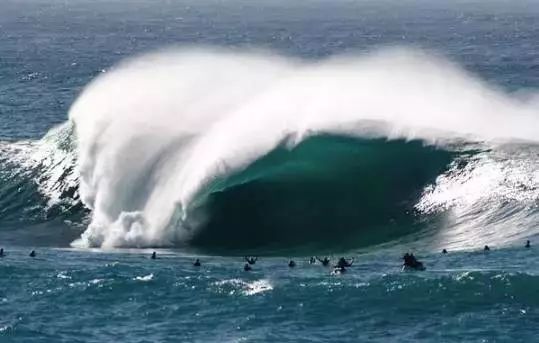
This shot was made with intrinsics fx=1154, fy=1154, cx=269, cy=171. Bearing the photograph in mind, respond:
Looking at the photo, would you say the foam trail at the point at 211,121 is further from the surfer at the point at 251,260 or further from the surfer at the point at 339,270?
the surfer at the point at 339,270

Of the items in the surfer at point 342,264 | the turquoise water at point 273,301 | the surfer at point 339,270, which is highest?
the surfer at point 342,264

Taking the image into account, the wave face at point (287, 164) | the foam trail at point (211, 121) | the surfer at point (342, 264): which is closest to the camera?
the surfer at point (342, 264)

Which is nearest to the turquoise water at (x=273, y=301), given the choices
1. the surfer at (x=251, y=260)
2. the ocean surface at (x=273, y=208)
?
the ocean surface at (x=273, y=208)

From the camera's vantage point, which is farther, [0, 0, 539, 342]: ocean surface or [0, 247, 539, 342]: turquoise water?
[0, 0, 539, 342]: ocean surface

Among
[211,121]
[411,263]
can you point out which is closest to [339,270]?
[411,263]

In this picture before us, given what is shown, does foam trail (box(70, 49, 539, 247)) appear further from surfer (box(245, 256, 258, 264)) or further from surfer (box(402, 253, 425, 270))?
surfer (box(402, 253, 425, 270))

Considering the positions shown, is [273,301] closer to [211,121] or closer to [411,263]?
[411,263]

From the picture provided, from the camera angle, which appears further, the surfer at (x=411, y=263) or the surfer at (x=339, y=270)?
the surfer at (x=339, y=270)

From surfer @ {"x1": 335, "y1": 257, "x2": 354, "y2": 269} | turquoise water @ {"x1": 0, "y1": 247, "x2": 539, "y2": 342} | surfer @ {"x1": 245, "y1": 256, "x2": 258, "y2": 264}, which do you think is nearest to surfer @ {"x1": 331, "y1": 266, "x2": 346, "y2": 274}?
surfer @ {"x1": 335, "y1": 257, "x2": 354, "y2": 269}
